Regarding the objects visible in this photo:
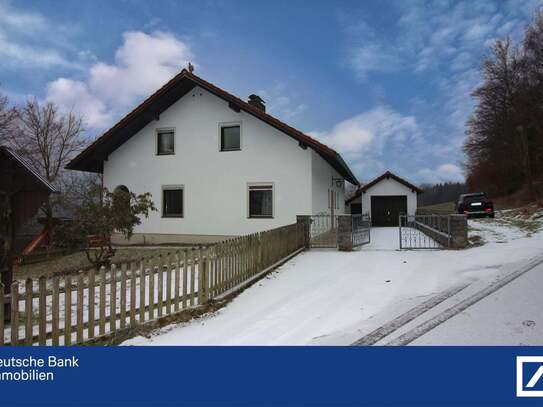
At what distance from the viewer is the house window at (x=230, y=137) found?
16500 millimetres

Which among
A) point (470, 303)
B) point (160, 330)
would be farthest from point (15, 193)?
point (470, 303)

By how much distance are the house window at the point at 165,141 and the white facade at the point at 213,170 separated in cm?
19

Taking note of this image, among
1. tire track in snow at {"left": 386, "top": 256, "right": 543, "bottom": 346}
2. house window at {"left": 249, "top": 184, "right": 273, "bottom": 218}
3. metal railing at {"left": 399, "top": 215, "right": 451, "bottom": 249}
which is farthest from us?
house window at {"left": 249, "top": 184, "right": 273, "bottom": 218}

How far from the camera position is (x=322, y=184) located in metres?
18.3

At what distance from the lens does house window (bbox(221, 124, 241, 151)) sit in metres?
16.5

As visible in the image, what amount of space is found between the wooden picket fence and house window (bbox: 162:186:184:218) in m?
7.94

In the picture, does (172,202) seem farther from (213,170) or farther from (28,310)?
(28,310)

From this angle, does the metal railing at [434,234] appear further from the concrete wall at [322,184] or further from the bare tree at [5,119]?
the bare tree at [5,119]

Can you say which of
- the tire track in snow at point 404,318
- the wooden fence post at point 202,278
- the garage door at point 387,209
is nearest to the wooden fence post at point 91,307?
the wooden fence post at point 202,278

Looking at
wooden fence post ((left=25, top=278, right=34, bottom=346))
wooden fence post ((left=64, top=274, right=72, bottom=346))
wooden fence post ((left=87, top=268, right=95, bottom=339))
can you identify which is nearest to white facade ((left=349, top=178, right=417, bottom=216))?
wooden fence post ((left=87, top=268, right=95, bottom=339))

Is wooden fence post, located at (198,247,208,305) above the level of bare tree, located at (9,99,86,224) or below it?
below

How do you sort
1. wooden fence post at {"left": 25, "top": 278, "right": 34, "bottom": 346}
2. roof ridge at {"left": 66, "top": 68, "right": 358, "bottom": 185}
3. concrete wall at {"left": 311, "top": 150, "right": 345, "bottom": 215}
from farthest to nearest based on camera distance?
1. concrete wall at {"left": 311, "top": 150, "right": 345, "bottom": 215}
2. roof ridge at {"left": 66, "top": 68, "right": 358, "bottom": 185}
3. wooden fence post at {"left": 25, "top": 278, "right": 34, "bottom": 346}

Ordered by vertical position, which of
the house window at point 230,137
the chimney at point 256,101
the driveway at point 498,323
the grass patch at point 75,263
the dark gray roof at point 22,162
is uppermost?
the chimney at point 256,101

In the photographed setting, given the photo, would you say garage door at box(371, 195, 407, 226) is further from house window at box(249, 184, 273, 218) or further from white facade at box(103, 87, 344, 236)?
house window at box(249, 184, 273, 218)
